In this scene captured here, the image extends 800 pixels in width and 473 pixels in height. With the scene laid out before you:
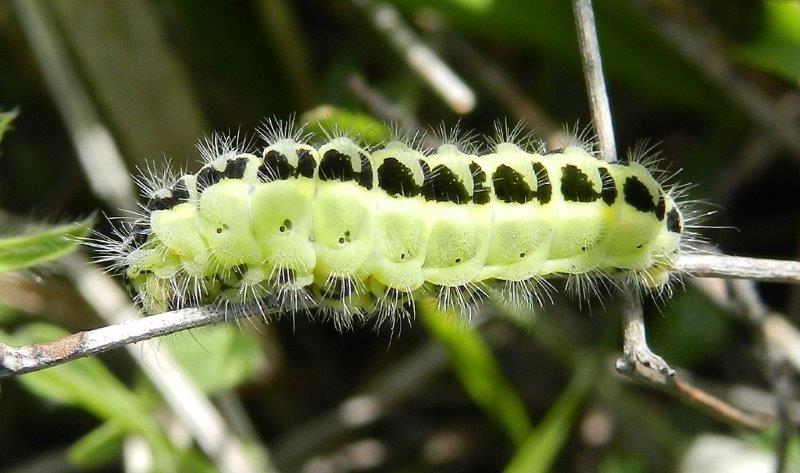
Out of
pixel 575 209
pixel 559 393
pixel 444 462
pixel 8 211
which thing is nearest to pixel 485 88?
pixel 559 393

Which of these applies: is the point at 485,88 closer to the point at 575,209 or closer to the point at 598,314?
the point at 598,314

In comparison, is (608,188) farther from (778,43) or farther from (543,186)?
(778,43)

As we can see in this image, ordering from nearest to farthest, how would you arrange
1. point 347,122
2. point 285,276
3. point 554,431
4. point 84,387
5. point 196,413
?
point 285,276 → point 84,387 → point 347,122 → point 554,431 → point 196,413

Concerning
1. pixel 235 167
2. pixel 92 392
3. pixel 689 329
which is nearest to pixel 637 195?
pixel 235 167

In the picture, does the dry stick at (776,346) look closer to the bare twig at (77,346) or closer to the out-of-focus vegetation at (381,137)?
the out-of-focus vegetation at (381,137)

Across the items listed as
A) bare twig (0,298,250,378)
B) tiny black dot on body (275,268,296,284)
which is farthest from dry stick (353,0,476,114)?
bare twig (0,298,250,378)

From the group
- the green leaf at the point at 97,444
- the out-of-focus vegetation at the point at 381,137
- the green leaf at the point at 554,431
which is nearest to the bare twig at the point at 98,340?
the green leaf at the point at 97,444
